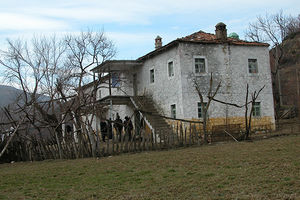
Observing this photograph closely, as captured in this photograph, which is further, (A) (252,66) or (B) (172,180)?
(A) (252,66)

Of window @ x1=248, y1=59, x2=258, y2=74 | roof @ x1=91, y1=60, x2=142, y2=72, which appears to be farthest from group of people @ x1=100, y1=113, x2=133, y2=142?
window @ x1=248, y1=59, x2=258, y2=74

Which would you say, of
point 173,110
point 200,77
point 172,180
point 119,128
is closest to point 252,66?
point 200,77

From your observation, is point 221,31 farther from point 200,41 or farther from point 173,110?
point 173,110

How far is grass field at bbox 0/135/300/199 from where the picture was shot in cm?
670

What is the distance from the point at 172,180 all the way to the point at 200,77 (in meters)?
15.1

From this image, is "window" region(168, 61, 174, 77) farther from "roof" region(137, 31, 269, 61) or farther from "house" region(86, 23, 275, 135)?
"roof" region(137, 31, 269, 61)

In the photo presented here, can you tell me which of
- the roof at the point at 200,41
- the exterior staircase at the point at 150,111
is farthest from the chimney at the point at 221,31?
the exterior staircase at the point at 150,111

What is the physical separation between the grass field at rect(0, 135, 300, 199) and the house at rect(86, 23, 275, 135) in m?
11.2

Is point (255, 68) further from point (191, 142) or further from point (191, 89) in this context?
point (191, 142)

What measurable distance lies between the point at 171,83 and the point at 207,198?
56.8 ft

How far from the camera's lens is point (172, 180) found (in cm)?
830

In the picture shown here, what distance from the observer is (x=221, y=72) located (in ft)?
76.5

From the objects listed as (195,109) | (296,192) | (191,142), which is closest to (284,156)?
(296,192)

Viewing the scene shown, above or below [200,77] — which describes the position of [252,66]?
above
